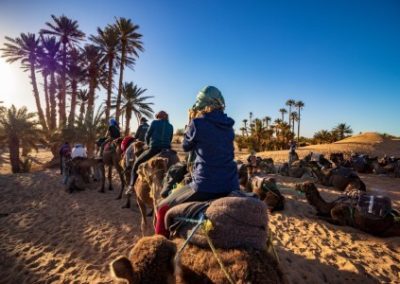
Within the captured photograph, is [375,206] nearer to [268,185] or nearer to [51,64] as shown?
[268,185]

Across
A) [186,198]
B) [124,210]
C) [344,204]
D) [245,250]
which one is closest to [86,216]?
[124,210]

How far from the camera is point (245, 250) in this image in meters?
1.91

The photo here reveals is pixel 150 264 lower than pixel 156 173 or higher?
lower

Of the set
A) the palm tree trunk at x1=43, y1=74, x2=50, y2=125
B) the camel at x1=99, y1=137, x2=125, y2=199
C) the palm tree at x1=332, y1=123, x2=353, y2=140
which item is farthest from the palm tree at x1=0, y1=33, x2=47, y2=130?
the palm tree at x1=332, y1=123, x2=353, y2=140

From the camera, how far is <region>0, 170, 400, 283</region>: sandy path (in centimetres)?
435

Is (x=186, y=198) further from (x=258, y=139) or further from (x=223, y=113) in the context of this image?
(x=258, y=139)

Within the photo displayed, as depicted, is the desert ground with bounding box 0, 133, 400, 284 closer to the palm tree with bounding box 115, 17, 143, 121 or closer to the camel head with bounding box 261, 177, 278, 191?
the camel head with bounding box 261, 177, 278, 191

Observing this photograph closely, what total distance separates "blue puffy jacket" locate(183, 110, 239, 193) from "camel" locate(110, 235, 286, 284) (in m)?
0.70

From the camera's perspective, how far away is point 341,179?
11062 mm

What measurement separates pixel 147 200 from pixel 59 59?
96.9ft

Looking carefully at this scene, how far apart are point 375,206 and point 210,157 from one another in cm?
509

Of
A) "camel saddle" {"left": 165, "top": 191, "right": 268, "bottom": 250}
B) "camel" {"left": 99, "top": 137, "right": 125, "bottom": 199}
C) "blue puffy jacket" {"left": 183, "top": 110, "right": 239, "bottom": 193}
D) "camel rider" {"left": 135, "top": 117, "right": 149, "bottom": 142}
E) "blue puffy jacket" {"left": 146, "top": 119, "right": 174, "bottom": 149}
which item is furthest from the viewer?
"camel" {"left": 99, "top": 137, "right": 125, "bottom": 199}

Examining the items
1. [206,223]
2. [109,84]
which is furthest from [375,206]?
[109,84]

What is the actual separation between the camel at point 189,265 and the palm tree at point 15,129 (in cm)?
2182
